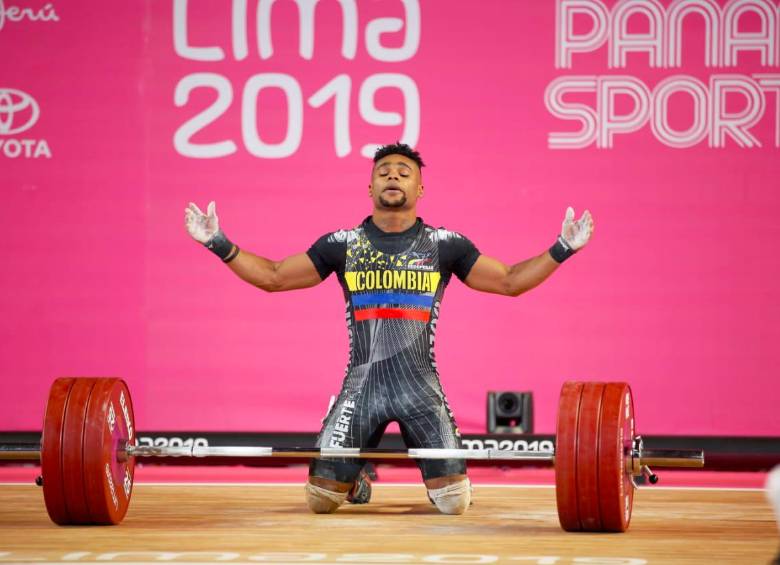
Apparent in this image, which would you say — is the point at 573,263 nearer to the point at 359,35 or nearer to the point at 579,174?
the point at 579,174

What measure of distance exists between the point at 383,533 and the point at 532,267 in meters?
1.15

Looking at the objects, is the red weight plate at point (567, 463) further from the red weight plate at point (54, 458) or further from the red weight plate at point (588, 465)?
the red weight plate at point (54, 458)

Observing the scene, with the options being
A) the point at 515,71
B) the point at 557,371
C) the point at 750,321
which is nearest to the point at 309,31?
the point at 515,71

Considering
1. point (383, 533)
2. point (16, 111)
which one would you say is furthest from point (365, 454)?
point (16, 111)

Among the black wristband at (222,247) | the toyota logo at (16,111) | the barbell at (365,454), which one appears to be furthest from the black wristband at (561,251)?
the toyota logo at (16,111)

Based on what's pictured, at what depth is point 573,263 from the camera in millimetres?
7051

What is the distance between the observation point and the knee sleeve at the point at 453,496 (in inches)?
189

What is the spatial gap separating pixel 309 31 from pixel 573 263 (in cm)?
191

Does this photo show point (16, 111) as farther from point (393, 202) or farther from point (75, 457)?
point (75, 457)

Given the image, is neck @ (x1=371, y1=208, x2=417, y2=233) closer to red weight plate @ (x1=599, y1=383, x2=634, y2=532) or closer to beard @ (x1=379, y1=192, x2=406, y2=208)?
beard @ (x1=379, y1=192, x2=406, y2=208)

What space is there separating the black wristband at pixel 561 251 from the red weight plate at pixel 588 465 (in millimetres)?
626

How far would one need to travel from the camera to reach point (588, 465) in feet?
13.6

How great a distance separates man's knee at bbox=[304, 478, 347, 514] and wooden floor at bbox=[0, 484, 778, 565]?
68mm

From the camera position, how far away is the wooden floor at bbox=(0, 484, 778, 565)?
3693mm
